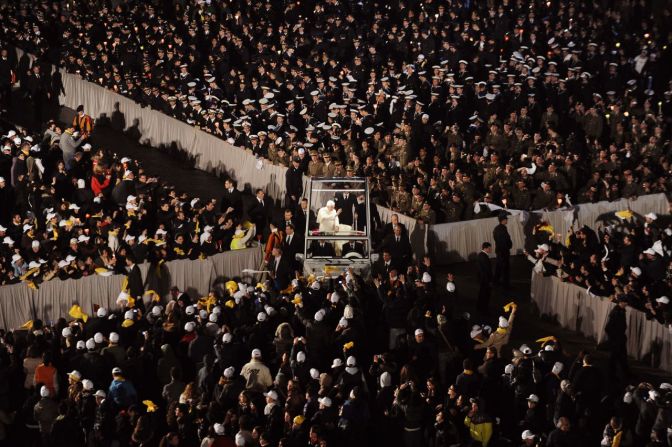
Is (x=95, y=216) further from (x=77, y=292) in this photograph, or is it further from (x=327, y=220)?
(x=327, y=220)

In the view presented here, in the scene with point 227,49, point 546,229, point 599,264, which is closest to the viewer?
point 599,264

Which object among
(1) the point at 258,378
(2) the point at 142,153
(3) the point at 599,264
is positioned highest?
(2) the point at 142,153

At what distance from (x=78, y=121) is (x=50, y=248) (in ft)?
22.6

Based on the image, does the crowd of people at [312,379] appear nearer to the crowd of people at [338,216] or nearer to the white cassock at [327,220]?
the crowd of people at [338,216]

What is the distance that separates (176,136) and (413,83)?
5.84 m

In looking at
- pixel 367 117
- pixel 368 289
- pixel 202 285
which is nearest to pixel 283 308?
pixel 368 289

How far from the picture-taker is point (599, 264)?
2327 centimetres

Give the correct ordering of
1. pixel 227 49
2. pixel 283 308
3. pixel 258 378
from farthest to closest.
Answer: pixel 227 49 < pixel 283 308 < pixel 258 378

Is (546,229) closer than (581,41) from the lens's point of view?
Yes

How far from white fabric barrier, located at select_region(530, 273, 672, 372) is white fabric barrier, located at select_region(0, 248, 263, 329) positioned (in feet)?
19.5

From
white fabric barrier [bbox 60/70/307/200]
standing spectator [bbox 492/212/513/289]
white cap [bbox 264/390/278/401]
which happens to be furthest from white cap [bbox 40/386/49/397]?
white fabric barrier [bbox 60/70/307/200]

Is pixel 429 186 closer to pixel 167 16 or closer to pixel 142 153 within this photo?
pixel 142 153

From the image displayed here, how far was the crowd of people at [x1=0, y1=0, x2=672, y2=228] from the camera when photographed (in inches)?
1092

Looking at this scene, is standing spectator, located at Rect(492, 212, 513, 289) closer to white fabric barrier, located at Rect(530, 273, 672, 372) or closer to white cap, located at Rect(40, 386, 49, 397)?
white fabric barrier, located at Rect(530, 273, 672, 372)
